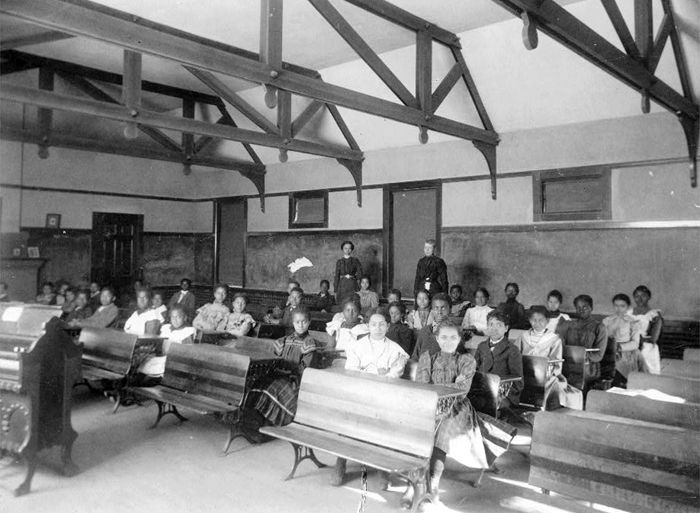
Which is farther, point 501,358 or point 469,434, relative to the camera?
point 501,358

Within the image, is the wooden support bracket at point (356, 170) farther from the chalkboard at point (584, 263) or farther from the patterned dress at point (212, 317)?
the patterned dress at point (212, 317)

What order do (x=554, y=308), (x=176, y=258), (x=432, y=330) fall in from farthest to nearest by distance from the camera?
(x=176, y=258) < (x=554, y=308) < (x=432, y=330)

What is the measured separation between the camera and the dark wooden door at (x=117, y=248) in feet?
38.8

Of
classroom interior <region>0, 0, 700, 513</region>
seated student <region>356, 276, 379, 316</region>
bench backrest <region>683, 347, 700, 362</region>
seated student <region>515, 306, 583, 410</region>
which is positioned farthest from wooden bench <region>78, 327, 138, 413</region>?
bench backrest <region>683, 347, 700, 362</region>

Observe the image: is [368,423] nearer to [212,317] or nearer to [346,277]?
[212,317]

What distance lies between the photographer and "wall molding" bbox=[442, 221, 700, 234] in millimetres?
6967

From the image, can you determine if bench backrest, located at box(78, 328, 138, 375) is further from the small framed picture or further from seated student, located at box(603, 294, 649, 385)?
the small framed picture

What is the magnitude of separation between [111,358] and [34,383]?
6.45ft

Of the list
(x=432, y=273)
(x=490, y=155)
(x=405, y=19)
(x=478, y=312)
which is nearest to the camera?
(x=405, y=19)

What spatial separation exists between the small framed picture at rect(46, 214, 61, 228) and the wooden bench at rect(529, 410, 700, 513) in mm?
10467

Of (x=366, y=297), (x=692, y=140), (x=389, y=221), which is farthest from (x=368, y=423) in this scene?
(x=389, y=221)

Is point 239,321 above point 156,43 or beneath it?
beneath

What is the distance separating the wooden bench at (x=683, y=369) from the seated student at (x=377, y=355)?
1912 mm

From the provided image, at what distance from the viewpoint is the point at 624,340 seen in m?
6.35
